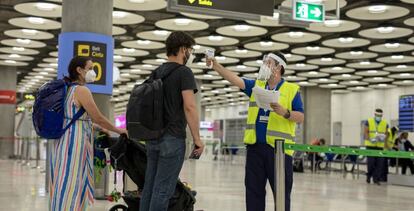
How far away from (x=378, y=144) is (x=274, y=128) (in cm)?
1125

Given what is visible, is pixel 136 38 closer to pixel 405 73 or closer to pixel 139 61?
pixel 139 61

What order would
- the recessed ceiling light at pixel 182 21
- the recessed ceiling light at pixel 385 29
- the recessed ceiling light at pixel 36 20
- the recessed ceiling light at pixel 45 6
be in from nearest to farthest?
the recessed ceiling light at pixel 45 6
the recessed ceiling light at pixel 182 21
the recessed ceiling light at pixel 36 20
the recessed ceiling light at pixel 385 29

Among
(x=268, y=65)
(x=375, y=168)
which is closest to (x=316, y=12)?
(x=375, y=168)

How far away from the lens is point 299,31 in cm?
1995

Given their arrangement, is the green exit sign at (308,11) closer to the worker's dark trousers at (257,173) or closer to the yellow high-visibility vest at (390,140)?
the yellow high-visibility vest at (390,140)

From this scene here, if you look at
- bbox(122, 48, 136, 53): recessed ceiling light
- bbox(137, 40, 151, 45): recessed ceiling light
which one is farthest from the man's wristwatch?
bbox(122, 48, 136, 53): recessed ceiling light

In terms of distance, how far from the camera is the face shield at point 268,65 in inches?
191

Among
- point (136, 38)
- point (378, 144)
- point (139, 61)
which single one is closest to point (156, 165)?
point (378, 144)

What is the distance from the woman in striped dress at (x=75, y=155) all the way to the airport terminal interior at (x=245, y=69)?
0.38m

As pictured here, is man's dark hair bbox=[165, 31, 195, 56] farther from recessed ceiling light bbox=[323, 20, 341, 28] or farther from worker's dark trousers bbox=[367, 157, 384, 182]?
recessed ceiling light bbox=[323, 20, 341, 28]

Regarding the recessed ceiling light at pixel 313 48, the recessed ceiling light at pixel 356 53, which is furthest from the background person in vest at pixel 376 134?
the recessed ceiling light at pixel 356 53

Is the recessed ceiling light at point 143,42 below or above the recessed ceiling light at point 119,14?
below

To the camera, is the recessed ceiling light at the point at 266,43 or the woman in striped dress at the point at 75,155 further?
the recessed ceiling light at the point at 266,43

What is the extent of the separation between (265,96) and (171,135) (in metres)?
0.87
